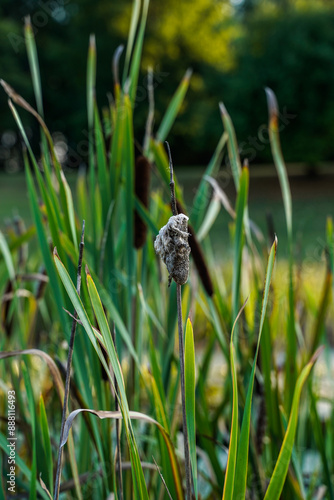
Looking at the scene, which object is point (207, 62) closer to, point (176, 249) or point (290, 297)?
point (290, 297)

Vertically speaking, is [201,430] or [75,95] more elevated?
[75,95]

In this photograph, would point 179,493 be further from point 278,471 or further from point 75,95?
point 75,95

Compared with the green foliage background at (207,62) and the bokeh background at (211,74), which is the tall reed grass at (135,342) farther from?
the green foliage background at (207,62)

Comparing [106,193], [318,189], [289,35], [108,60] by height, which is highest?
[108,60]

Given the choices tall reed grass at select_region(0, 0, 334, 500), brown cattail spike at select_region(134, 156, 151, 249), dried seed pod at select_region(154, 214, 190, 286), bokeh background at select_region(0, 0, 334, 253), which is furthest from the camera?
bokeh background at select_region(0, 0, 334, 253)

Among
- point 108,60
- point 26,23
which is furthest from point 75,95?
point 26,23

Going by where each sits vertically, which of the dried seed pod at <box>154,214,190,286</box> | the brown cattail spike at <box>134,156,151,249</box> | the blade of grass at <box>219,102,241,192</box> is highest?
the blade of grass at <box>219,102,241,192</box>

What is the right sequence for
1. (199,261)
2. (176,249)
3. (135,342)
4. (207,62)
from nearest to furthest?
(176,249) < (199,261) < (135,342) < (207,62)

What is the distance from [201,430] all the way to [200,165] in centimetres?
1076

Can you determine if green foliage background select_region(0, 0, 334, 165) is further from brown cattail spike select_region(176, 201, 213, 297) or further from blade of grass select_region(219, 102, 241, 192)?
brown cattail spike select_region(176, 201, 213, 297)

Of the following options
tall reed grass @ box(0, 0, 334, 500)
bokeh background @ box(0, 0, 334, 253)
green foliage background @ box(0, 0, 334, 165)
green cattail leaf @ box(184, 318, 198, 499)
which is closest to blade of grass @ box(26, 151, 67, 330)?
tall reed grass @ box(0, 0, 334, 500)

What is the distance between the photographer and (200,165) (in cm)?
1097

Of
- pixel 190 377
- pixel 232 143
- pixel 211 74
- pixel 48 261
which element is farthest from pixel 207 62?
pixel 190 377

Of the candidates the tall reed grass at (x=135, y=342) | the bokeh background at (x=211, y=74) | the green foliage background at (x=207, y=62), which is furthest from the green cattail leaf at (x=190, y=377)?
the green foliage background at (x=207, y=62)
